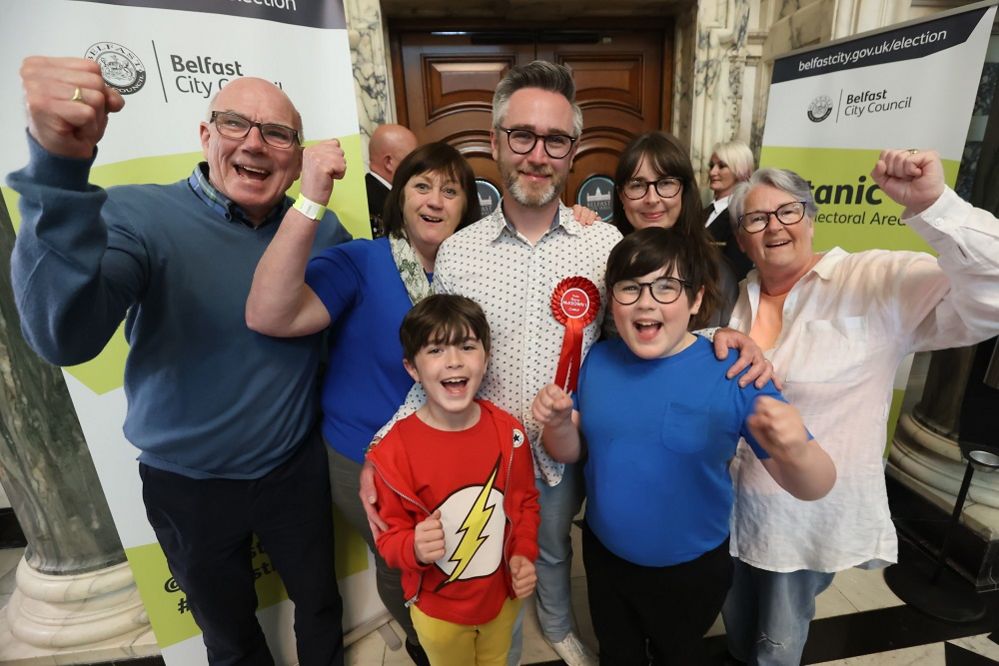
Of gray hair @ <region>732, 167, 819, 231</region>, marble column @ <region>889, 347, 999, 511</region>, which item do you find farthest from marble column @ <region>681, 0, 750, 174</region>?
gray hair @ <region>732, 167, 819, 231</region>

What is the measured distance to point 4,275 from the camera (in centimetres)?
155

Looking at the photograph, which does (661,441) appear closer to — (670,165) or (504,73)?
(670,165)

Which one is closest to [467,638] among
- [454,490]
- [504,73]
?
[454,490]

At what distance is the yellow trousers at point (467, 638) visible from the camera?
127 centimetres

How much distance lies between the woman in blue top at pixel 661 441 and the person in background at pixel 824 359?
0.20 m

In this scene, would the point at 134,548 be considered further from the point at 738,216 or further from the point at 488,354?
the point at 738,216

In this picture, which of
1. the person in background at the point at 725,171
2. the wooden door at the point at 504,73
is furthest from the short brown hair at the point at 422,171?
the wooden door at the point at 504,73

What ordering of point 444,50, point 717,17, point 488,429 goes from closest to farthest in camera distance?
1. point 488,429
2. point 717,17
3. point 444,50

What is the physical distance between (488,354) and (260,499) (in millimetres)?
772

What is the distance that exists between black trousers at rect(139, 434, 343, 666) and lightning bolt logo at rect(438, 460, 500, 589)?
0.51 meters

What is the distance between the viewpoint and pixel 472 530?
1.23 metres

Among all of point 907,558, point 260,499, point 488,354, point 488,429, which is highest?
point 488,354

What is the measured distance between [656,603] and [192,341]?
4.39 ft

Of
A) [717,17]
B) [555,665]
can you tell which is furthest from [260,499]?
[717,17]
